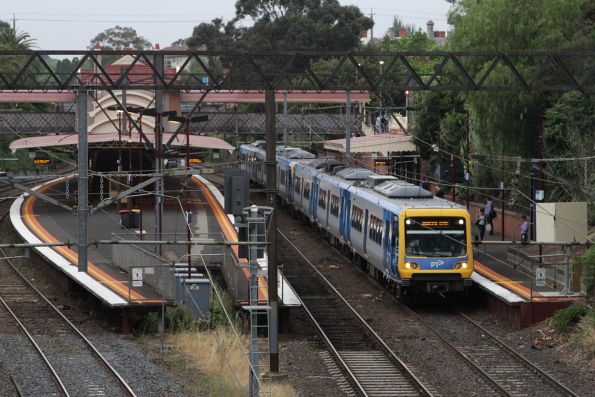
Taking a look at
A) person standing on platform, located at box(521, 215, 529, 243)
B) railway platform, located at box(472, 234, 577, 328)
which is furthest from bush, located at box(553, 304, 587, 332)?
person standing on platform, located at box(521, 215, 529, 243)

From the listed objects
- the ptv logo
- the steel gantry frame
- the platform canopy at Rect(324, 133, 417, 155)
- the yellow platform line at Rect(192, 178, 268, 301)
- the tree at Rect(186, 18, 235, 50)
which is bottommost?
the yellow platform line at Rect(192, 178, 268, 301)

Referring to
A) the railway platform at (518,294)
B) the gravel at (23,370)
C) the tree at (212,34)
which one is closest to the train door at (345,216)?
the railway platform at (518,294)

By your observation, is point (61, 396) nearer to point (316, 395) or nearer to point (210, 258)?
point (316, 395)

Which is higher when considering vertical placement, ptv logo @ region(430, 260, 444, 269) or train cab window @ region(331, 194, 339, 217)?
train cab window @ region(331, 194, 339, 217)

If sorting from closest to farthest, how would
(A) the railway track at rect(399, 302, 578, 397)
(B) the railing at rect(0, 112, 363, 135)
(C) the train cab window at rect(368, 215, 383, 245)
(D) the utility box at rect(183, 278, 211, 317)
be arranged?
(A) the railway track at rect(399, 302, 578, 397) → (D) the utility box at rect(183, 278, 211, 317) → (C) the train cab window at rect(368, 215, 383, 245) → (B) the railing at rect(0, 112, 363, 135)

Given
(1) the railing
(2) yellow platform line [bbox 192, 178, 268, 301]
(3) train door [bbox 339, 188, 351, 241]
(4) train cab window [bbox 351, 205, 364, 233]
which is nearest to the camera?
(2) yellow platform line [bbox 192, 178, 268, 301]

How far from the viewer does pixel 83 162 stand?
2377 cm

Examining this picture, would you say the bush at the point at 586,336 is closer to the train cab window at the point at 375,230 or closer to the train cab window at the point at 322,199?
the train cab window at the point at 375,230

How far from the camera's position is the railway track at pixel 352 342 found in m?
21.2

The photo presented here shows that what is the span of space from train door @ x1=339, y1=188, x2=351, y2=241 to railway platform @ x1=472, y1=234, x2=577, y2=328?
16.1ft

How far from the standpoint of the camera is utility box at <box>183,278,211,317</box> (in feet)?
88.8

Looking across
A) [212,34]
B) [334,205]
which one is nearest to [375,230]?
[334,205]

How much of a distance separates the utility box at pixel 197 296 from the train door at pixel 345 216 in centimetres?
1004

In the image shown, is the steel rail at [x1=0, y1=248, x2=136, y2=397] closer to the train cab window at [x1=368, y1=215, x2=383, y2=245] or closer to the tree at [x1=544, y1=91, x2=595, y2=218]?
the train cab window at [x1=368, y1=215, x2=383, y2=245]
